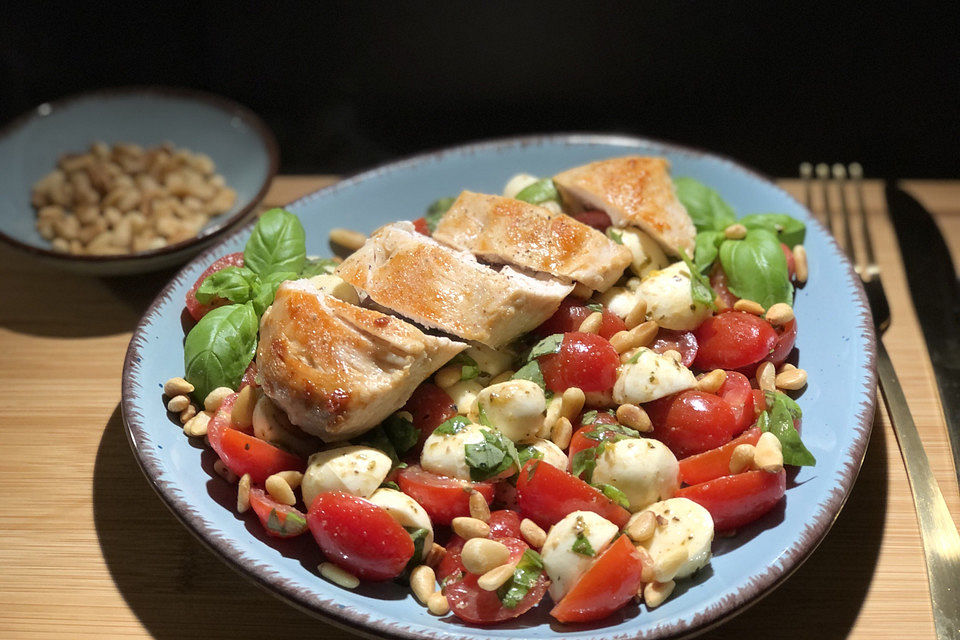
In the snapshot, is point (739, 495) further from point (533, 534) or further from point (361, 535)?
point (361, 535)

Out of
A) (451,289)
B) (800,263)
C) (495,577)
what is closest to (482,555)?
(495,577)

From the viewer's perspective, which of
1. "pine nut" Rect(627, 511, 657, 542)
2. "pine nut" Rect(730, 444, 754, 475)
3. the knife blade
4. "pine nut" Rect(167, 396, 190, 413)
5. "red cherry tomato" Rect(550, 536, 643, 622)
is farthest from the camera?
the knife blade

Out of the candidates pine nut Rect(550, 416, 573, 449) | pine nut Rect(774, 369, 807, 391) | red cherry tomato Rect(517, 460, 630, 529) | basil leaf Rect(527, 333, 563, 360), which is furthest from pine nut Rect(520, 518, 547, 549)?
pine nut Rect(774, 369, 807, 391)

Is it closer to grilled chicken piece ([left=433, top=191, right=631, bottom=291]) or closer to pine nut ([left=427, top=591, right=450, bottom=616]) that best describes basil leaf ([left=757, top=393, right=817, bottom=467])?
grilled chicken piece ([left=433, top=191, right=631, bottom=291])

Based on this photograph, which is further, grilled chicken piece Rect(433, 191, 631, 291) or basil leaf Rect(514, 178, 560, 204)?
basil leaf Rect(514, 178, 560, 204)

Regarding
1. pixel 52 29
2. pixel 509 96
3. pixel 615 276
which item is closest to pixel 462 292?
pixel 615 276

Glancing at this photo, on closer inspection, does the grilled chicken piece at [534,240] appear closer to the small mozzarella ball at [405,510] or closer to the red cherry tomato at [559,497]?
the red cherry tomato at [559,497]

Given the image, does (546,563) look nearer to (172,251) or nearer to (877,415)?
(877,415)

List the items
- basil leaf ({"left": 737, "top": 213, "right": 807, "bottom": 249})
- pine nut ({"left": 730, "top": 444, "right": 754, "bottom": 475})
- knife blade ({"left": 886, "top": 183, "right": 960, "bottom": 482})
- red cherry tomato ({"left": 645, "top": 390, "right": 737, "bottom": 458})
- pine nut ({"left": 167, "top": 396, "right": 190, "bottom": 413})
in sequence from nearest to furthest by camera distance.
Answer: pine nut ({"left": 730, "top": 444, "right": 754, "bottom": 475}), red cherry tomato ({"left": 645, "top": 390, "right": 737, "bottom": 458}), pine nut ({"left": 167, "top": 396, "right": 190, "bottom": 413}), knife blade ({"left": 886, "top": 183, "right": 960, "bottom": 482}), basil leaf ({"left": 737, "top": 213, "right": 807, "bottom": 249})
